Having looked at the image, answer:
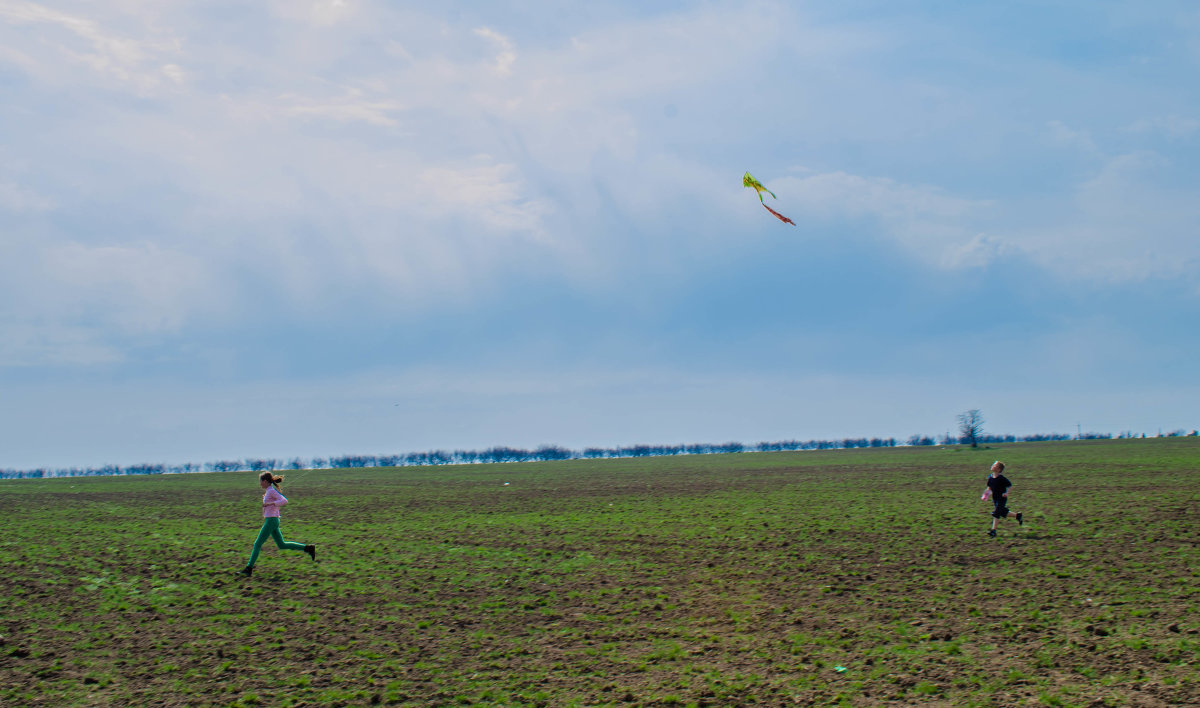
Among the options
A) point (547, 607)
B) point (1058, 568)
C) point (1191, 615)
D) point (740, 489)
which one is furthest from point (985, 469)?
point (547, 607)

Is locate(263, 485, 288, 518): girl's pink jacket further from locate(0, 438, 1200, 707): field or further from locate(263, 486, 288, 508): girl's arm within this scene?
locate(0, 438, 1200, 707): field

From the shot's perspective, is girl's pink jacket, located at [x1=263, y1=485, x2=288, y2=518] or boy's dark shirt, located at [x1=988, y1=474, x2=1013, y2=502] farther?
boy's dark shirt, located at [x1=988, y1=474, x2=1013, y2=502]

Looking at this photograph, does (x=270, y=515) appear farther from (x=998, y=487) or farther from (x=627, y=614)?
(x=998, y=487)

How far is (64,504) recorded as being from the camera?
40.6 m

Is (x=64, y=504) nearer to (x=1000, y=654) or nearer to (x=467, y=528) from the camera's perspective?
(x=467, y=528)

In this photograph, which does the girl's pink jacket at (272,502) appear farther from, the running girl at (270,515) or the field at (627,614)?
the field at (627,614)

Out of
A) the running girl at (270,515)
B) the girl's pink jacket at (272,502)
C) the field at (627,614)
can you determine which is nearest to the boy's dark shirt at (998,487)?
the field at (627,614)

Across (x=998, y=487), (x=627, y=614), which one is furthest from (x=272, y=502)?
(x=998, y=487)

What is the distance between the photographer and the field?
941 centimetres

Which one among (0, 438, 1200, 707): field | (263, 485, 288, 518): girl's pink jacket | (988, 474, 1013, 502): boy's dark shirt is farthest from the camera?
(988, 474, 1013, 502): boy's dark shirt

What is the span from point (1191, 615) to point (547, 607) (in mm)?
10454

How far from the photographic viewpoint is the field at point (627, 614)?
9.41 meters

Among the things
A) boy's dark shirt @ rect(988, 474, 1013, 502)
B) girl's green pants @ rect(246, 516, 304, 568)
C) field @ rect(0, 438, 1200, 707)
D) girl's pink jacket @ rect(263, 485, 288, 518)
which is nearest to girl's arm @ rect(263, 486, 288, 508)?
girl's pink jacket @ rect(263, 485, 288, 518)

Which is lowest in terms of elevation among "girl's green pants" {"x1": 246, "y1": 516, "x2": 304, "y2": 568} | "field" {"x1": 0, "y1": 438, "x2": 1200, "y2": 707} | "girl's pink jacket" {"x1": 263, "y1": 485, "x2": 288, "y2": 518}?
"field" {"x1": 0, "y1": 438, "x2": 1200, "y2": 707}
